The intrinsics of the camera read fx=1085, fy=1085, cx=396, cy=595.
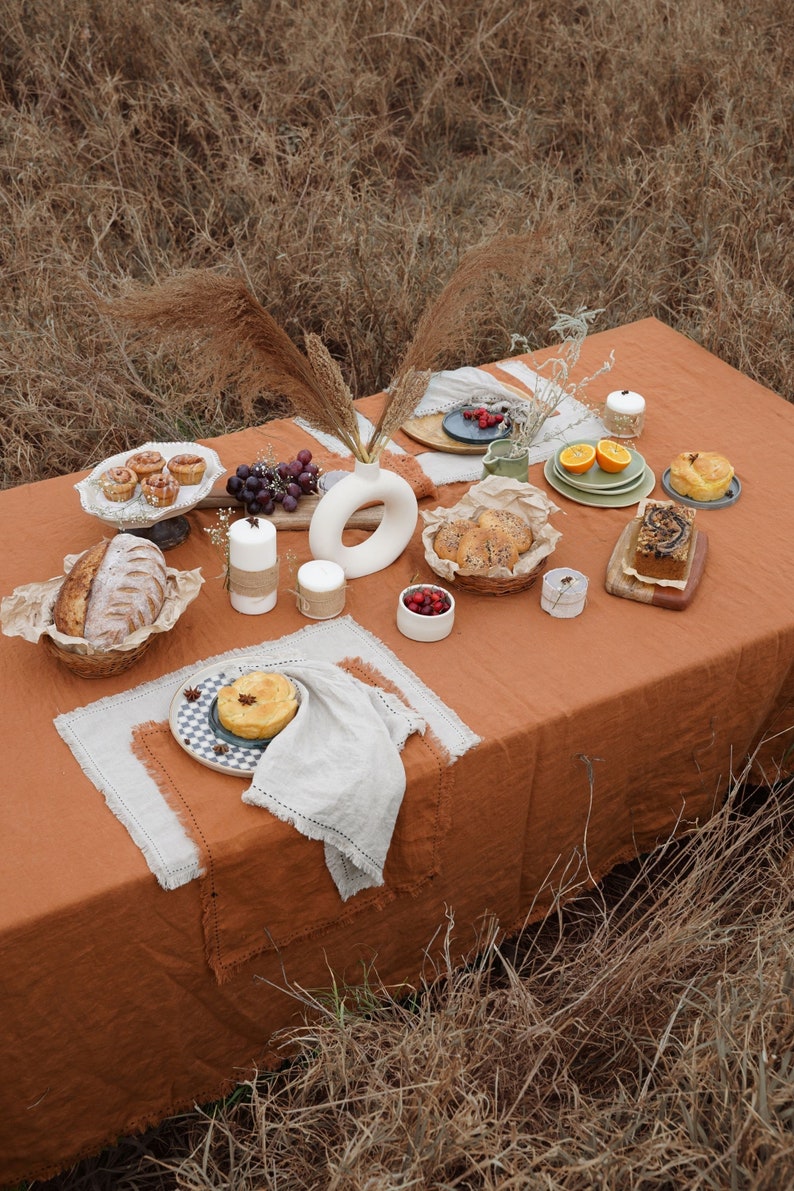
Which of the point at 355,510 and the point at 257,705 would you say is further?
the point at 355,510

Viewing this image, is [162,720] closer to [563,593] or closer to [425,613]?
[425,613]

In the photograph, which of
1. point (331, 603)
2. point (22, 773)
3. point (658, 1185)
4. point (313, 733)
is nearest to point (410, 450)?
point (331, 603)

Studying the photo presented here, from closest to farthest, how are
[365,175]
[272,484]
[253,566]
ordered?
[253,566]
[272,484]
[365,175]

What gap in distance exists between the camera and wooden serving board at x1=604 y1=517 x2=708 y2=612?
2727 mm

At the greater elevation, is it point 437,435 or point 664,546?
point 664,546

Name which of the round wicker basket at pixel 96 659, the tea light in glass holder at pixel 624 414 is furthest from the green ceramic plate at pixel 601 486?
the round wicker basket at pixel 96 659

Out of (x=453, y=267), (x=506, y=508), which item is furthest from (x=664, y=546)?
(x=453, y=267)

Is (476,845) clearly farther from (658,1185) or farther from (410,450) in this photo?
(410,450)

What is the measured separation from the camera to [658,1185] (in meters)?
1.85

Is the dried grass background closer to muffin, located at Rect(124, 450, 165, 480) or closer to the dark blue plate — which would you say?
the dark blue plate

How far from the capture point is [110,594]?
2.41 m

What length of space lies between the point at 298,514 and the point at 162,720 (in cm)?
81

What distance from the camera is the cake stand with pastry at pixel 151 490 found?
2729 millimetres

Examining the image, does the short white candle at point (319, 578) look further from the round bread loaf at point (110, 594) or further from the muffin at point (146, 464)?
the muffin at point (146, 464)
